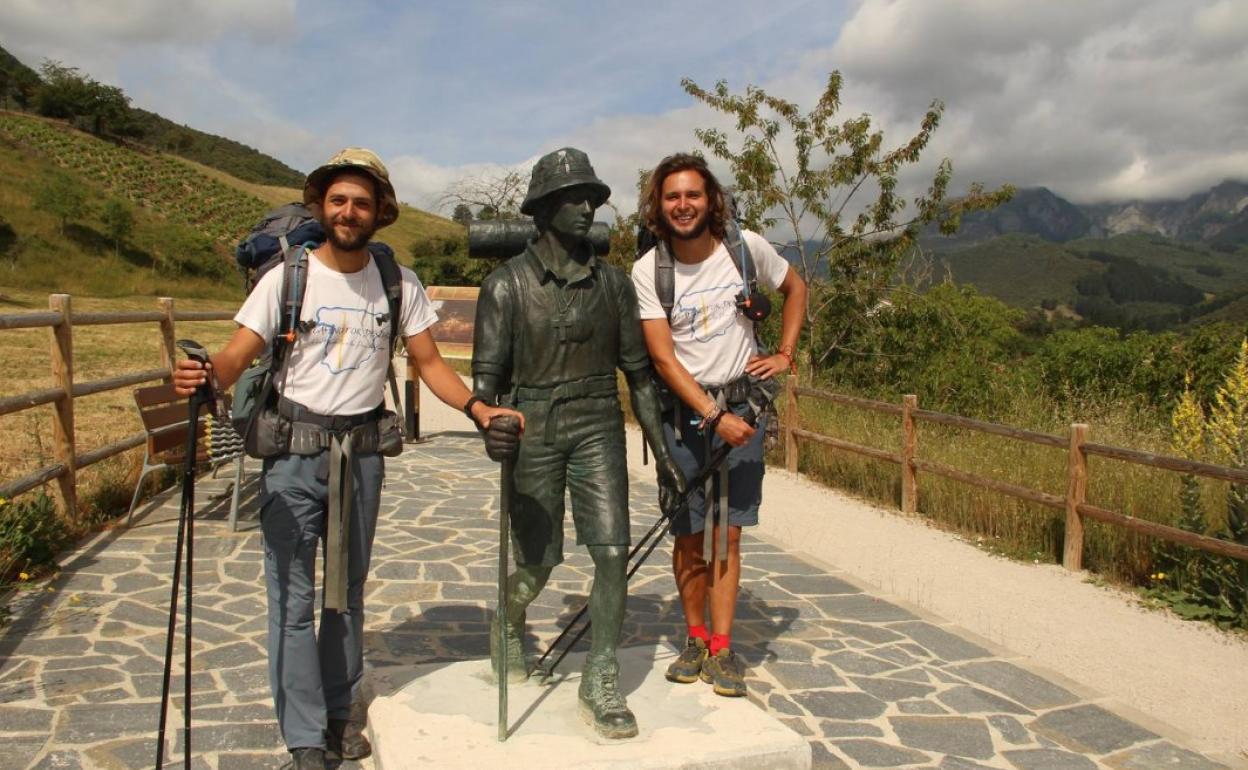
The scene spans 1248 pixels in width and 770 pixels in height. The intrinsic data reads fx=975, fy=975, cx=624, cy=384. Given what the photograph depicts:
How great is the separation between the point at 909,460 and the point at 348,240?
6.45 meters

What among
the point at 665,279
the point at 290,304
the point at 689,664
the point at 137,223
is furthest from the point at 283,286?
the point at 137,223

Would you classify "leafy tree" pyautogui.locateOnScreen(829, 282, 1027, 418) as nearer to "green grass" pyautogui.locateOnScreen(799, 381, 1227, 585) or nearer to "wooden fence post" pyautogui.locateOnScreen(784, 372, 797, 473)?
"green grass" pyautogui.locateOnScreen(799, 381, 1227, 585)

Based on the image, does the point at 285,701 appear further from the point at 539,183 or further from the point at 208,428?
the point at 208,428

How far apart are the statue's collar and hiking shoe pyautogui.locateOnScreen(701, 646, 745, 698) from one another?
5.43ft

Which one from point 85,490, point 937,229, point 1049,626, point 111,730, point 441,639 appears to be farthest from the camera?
point 937,229

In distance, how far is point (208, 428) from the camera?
25.5 feet

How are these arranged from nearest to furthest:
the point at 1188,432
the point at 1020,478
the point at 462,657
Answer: the point at 462,657, the point at 1188,432, the point at 1020,478

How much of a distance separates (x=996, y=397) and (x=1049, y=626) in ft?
23.0

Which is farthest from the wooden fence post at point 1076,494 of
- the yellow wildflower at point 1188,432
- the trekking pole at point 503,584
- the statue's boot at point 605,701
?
the trekking pole at point 503,584

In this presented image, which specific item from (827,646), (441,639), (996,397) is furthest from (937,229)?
(441,639)

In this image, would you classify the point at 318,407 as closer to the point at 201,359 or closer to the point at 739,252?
the point at 201,359

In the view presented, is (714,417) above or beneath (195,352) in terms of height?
beneath

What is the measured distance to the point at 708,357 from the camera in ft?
12.4

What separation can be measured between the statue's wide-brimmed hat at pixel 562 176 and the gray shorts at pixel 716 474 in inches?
39.1
